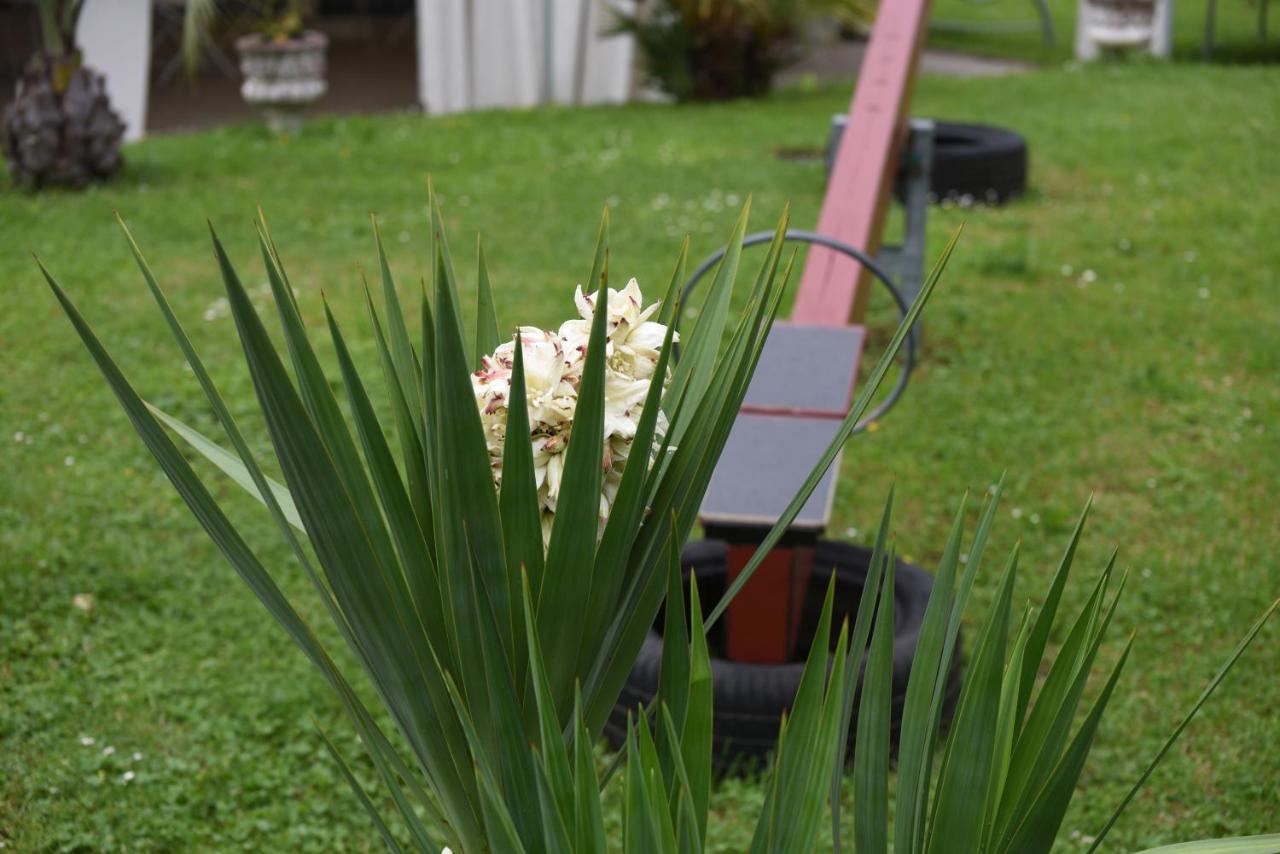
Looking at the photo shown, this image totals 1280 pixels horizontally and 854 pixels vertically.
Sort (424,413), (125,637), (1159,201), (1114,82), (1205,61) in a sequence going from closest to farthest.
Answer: (424,413)
(125,637)
(1159,201)
(1114,82)
(1205,61)

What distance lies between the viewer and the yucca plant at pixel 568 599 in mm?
1229

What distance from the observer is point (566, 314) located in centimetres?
557

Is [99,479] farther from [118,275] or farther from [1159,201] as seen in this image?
[1159,201]

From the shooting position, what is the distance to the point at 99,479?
4.08 meters

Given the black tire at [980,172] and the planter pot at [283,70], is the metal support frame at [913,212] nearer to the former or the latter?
the black tire at [980,172]

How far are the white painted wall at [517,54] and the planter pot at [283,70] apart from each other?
1080 mm

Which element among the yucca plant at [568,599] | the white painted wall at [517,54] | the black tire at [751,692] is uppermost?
the yucca plant at [568,599]

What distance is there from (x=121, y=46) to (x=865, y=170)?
6.31 meters

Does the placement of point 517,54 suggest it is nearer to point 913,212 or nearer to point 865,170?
point 913,212

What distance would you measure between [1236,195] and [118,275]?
550 centimetres

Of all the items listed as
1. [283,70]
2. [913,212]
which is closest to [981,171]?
[913,212]

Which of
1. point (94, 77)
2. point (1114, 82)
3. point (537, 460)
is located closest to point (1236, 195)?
point (1114, 82)

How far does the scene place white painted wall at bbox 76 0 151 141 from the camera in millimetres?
9000

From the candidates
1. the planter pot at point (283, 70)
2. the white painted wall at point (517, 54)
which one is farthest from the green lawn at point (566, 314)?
the white painted wall at point (517, 54)
